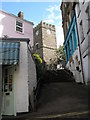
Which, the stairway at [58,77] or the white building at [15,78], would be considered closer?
the white building at [15,78]

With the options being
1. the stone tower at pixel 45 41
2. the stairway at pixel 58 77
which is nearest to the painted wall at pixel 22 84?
the stairway at pixel 58 77

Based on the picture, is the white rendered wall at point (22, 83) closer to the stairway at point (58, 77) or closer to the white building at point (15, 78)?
the white building at point (15, 78)

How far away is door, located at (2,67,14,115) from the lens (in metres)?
6.15

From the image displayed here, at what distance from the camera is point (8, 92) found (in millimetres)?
6406

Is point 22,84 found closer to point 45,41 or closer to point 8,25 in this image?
point 8,25

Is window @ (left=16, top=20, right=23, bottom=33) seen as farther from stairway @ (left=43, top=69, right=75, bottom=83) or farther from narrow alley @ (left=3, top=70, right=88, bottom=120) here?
narrow alley @ (left=3, top=70, right=88, bottom=120)

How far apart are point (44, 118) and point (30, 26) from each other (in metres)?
16.6

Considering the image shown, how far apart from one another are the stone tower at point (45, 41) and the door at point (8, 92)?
2363 centimetres

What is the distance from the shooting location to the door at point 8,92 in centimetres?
615

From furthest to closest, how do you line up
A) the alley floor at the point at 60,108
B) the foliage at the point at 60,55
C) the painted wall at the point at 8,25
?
1. the foliage at the point at 60,55
2. the painted wall at the point at 8,25
3. the alley floor at the point at 60,108

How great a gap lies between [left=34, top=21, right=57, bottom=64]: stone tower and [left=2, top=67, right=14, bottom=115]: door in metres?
23.6

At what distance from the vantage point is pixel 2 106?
245 inches

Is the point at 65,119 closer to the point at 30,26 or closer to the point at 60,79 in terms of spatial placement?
the point at 60,79

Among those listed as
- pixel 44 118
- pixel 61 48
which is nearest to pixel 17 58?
pixel 44 118
